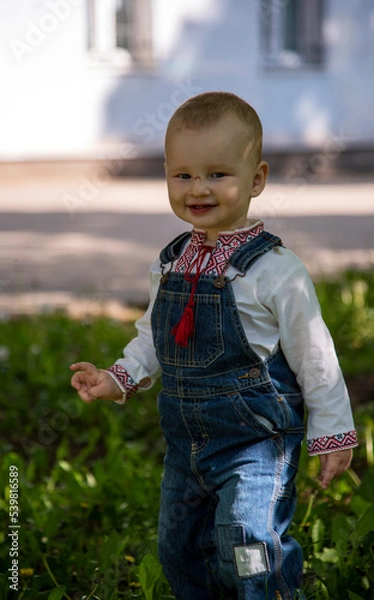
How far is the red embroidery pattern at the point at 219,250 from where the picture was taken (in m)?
2.08

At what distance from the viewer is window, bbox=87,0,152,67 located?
14.2 meters

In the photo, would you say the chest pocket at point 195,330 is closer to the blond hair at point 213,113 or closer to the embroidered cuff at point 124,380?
the embroidered cuff at point 124,380

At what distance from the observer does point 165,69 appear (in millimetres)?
14273

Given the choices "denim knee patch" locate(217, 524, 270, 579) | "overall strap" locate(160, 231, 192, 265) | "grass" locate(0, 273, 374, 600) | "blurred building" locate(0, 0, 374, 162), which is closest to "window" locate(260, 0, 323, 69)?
"blurred building" locate(0, 0, 374, 162)

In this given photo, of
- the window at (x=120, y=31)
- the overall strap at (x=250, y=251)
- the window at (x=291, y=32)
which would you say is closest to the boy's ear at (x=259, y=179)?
the overall strap at (x=250, y=251)

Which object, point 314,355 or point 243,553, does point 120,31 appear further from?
point 243,553

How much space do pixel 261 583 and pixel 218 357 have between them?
1.60 ft

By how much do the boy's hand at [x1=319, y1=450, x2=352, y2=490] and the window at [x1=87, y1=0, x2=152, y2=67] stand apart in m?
12.7

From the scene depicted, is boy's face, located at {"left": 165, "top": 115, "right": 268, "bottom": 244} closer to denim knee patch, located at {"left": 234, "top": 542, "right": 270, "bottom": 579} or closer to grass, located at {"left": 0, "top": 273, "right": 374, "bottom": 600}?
denim knee patch, located at {"left": 234, "top": 542, "right": 270, "bottom": 579}

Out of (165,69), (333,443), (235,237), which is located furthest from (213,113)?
(165,69)

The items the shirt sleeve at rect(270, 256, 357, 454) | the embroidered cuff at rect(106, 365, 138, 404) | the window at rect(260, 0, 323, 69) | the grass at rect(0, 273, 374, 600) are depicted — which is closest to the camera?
the shirt sleeve at rect(270, 256, 357, 454)

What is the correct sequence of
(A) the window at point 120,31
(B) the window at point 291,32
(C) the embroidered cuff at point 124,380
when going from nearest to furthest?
(C) the embroidered cuff at point 124,380, (A) the window at point 120,31, (B) the window at point 291,32

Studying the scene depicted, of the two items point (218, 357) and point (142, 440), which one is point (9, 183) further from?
point (218, 357)

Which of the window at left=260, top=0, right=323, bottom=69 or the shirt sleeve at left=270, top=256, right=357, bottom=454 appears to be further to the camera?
the window at left=260, top=0, right=323, bottom=69
